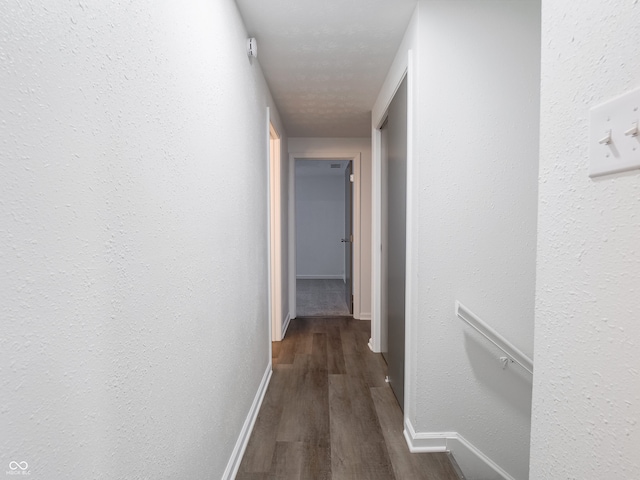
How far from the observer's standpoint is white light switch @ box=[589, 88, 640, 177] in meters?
0.52

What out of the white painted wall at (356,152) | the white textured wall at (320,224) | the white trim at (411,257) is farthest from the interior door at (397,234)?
the white textured wall at (320,224)

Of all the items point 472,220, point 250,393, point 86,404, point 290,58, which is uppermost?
point 290,58

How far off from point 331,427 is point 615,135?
198 cm

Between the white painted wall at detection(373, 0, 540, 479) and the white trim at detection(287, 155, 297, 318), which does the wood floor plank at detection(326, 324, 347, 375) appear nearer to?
the white trim at detection(287, 155, 297, 318)

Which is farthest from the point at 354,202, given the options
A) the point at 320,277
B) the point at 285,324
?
the point at 320,277

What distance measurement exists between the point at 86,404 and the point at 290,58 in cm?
227

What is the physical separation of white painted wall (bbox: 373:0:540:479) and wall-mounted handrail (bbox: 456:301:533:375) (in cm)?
10

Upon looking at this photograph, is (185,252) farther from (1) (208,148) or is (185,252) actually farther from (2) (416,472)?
(2) (416,472)

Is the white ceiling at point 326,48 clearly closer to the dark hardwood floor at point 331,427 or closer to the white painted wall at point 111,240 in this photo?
the white painted wall at point 111,240

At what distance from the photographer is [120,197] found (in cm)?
70

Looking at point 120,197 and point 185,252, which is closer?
point 120,197

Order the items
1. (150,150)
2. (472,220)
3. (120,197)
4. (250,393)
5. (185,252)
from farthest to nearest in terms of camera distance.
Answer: (250,393), (472,220), (185,252), (150,150), (120,197)

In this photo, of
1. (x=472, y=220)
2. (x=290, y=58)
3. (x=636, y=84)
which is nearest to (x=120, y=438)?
(x=636, y=84)

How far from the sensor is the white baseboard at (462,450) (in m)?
1.78
